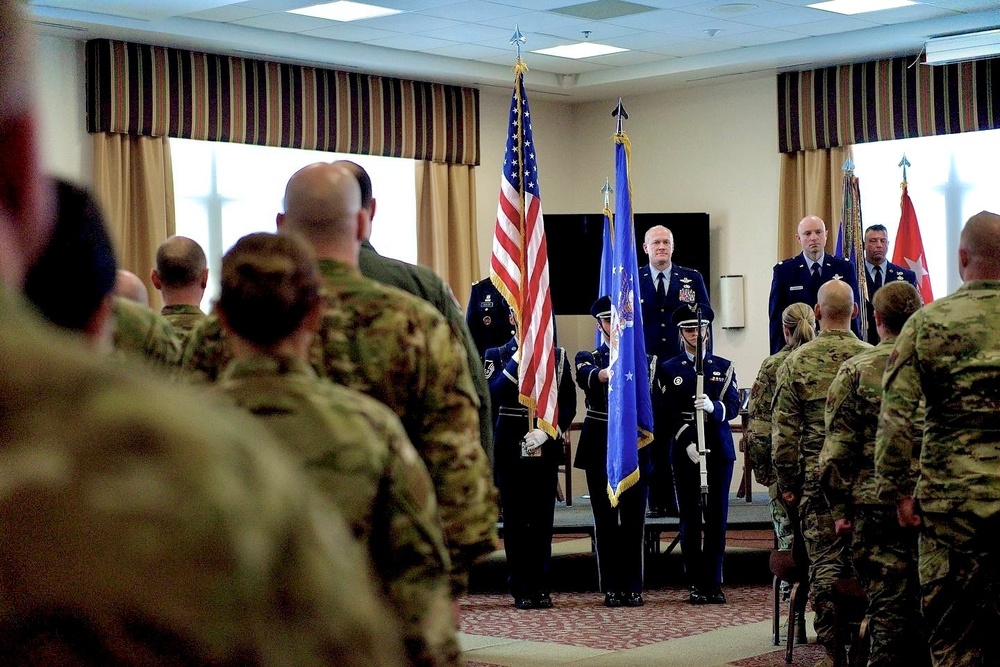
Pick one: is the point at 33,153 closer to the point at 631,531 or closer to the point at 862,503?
the point at 862,503

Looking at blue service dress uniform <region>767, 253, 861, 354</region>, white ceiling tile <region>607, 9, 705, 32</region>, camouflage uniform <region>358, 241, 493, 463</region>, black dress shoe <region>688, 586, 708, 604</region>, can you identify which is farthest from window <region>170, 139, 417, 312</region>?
camouflage uniform <region>358, 241, 493, 463</region>

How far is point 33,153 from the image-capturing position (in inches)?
20.7

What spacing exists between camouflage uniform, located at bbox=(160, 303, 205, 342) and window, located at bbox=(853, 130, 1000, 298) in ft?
26.8

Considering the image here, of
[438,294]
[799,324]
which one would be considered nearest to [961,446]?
[438,294]

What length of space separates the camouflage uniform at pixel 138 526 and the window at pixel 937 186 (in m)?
11.3

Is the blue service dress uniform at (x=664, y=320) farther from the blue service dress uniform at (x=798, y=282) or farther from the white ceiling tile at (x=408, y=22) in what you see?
the white ceiling tile at (x=408, y=22)

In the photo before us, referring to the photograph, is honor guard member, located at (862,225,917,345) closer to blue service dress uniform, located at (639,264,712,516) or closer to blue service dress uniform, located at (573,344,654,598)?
blue service dress uniform, located at (639,264,712,516)

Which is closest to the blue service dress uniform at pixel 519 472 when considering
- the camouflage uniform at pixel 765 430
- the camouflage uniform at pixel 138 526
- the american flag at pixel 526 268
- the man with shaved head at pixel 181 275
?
the american flag at pixel 526 268

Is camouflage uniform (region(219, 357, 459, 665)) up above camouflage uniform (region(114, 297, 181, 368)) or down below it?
below

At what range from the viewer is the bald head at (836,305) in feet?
17.9

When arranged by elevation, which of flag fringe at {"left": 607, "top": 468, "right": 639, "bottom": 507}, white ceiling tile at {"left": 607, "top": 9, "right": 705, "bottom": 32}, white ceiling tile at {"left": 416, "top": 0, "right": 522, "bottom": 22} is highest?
white ceiling tile at {"left": 607, "top": 9, "right": 705, "bottom": 32}

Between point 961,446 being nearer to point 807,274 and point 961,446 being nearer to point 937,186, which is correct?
point 807,274

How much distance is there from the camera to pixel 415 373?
94.4 inches

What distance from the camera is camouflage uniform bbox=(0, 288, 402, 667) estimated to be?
1.45ft
